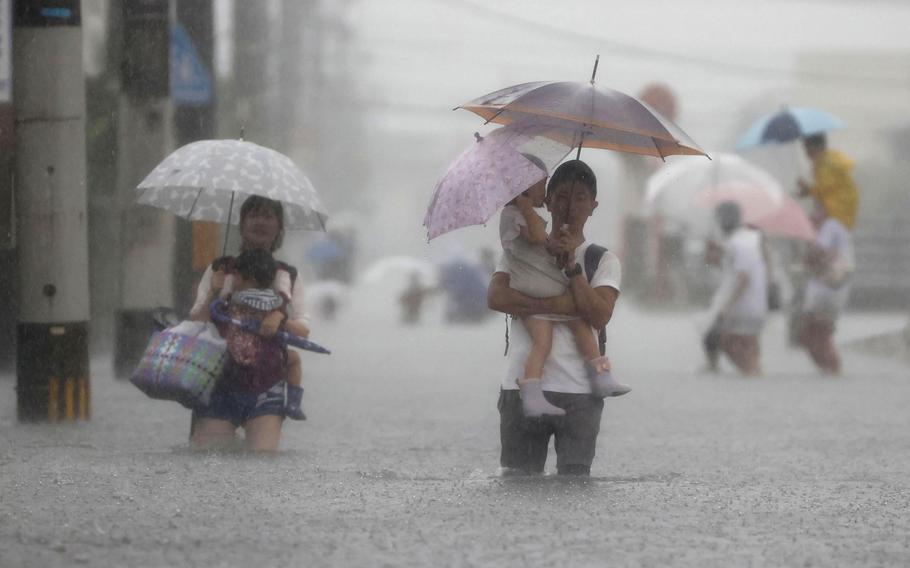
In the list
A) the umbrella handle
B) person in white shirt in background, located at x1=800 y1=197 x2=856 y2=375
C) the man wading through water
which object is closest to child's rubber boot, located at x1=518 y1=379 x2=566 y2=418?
the man wading through water

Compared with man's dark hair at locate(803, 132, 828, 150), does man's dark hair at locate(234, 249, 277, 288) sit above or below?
below

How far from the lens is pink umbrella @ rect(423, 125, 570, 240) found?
678cm

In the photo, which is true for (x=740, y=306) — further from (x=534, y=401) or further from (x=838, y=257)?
(x=534, y=401)

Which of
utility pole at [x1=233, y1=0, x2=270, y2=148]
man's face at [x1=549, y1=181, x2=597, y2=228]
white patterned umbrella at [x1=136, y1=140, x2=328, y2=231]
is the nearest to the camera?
man's face at [x1=549, y1=181, x2=597, y2=228]

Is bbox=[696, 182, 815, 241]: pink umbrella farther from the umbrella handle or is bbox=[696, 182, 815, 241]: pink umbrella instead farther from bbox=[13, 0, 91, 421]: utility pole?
the umbrella handle

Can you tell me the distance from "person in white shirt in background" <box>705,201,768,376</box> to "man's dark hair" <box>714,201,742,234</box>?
0.20ft

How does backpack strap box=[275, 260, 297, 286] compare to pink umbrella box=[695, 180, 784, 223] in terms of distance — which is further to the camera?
pink umbrella box=[695, 180, 784, 223]

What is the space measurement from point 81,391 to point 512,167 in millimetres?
4075

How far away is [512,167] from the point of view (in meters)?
6.88

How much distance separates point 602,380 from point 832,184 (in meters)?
8.91

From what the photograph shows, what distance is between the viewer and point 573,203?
7.00 meters

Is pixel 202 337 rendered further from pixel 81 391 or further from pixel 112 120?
pixel 112 120

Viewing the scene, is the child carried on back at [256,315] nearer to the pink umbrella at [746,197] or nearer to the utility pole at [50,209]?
the utility pole at [50,209]

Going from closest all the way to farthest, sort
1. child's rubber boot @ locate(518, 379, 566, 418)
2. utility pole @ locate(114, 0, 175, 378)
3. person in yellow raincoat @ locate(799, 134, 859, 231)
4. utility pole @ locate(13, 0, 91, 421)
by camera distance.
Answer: child's rubber boot @ locate(518, 379, 566, 418)
utility pole @ locate(13, 0, 91, 421)
utility pole @ locate(114, 0, 175, 378)
person in yellow raincoat @ locate(799, 134, 859, 231)
